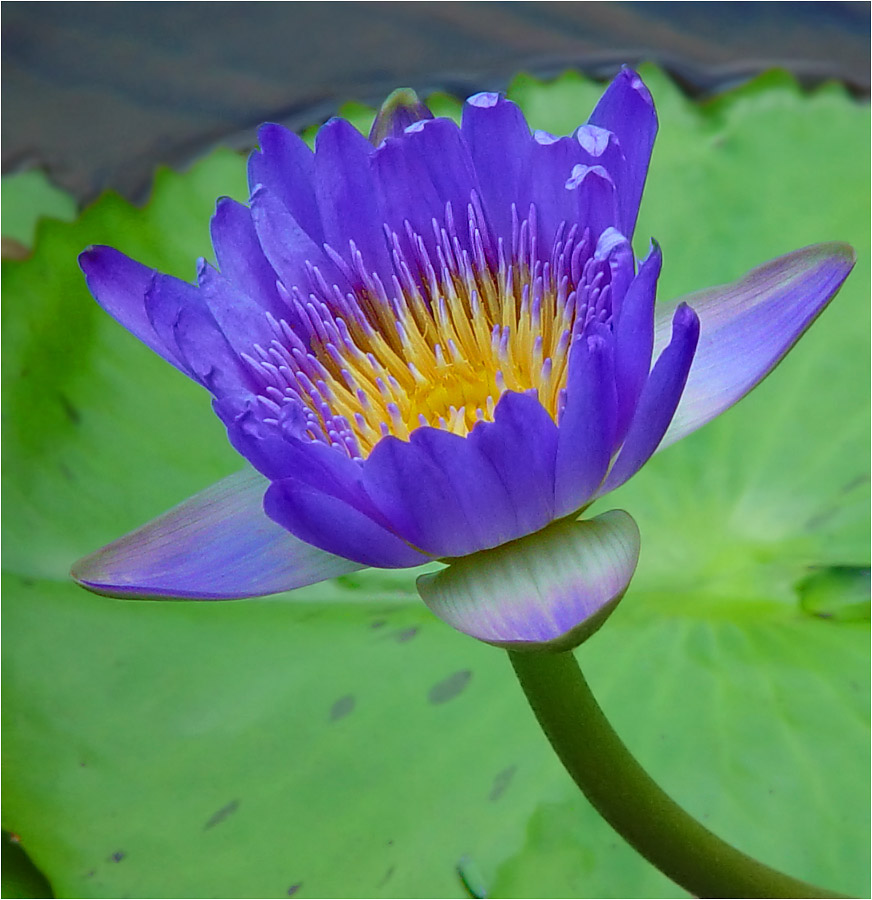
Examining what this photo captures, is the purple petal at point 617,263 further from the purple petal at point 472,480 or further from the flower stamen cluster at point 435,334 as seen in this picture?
the purple petal at point 472,480

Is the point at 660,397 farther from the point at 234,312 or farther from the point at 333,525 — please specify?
the point at 234,312

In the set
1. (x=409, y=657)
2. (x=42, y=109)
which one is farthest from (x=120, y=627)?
(x=42, y=109)

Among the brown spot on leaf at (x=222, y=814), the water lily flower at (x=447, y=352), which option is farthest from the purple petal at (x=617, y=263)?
the brown spot on leaf at (x=222, y=814)

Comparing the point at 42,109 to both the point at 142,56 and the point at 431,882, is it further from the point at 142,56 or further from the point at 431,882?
the point at 431,882

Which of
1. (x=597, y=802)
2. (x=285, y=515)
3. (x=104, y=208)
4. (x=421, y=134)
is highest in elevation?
(x=104, y=208)

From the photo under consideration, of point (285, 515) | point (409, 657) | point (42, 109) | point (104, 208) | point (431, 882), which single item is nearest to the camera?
point (285, 515)

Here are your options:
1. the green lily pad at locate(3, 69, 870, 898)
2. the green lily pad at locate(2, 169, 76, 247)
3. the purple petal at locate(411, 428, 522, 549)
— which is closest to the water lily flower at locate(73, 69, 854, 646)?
the purple petal at locate(411, 428, 522, 549)

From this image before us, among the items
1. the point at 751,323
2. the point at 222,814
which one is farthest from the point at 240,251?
the point at 222,814
